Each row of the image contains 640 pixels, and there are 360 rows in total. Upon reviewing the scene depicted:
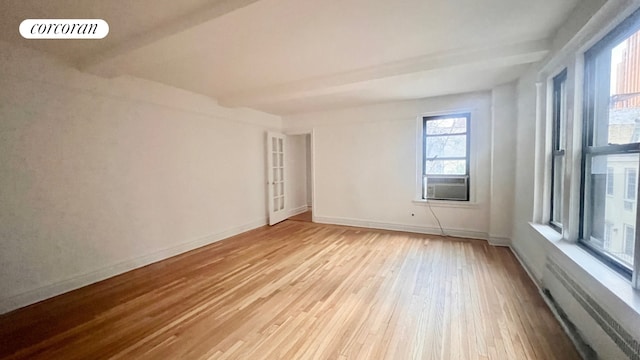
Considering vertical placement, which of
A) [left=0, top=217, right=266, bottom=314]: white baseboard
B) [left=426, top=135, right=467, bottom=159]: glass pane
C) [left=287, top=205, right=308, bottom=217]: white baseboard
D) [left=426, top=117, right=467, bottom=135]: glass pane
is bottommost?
[left=0, top=217, right=266, bottom=314]: white baseboard

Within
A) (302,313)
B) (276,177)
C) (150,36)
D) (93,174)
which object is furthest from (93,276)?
(276,177)

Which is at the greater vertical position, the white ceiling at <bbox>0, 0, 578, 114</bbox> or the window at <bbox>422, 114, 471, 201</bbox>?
the white ceiling at <bbox>0, 0, 578, 114</bbox>

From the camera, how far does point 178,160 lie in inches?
159

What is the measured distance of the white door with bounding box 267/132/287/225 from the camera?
19.2ft

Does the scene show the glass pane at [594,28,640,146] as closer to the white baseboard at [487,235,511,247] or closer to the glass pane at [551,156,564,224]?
the glass pane at [551,156,564,224]

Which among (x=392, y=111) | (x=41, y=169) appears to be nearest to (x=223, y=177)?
(x=41, y=169)

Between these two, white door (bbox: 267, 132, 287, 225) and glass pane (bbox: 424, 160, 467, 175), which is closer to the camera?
glass pane (bbox: 424, 160, 467, 175)

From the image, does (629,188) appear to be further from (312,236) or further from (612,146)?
(312,236)

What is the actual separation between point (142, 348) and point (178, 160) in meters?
2.79

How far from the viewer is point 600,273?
1.71 m

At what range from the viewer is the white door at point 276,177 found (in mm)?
5855

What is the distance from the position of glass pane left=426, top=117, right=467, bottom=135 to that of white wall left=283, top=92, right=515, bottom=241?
7.8 inches

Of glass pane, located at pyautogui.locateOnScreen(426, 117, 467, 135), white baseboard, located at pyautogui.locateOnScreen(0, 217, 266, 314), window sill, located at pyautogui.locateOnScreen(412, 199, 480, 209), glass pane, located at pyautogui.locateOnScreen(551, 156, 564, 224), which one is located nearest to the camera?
white baseboard, located at pyautogui.locateOnScreen(0, 217, 266, 314)

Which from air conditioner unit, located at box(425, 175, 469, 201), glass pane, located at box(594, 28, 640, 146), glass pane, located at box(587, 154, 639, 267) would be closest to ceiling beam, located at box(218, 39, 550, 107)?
glass pane, located at box(594, 28, 640, 146)
